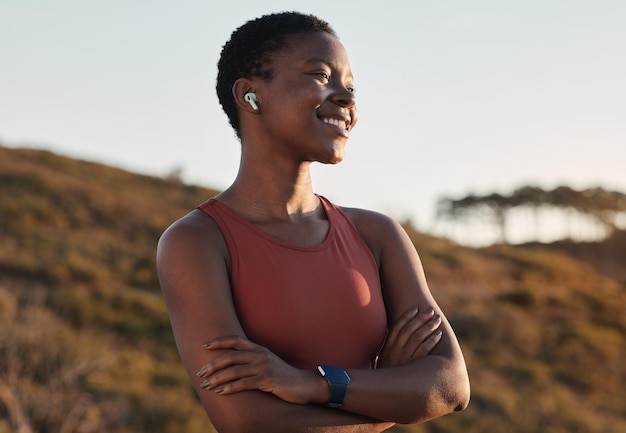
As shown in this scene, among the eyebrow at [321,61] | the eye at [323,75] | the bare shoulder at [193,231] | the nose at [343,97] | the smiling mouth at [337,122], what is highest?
the eyebrow at [321,61]

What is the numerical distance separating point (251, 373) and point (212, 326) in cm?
18

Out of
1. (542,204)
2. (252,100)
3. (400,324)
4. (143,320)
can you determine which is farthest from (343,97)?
(542,204)

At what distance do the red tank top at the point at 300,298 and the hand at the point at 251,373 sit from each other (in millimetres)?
108

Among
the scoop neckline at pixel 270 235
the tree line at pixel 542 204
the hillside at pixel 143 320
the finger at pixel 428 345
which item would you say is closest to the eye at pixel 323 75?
the scoop neckline at pixel 270 235

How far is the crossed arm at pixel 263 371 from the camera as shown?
2.62 metres

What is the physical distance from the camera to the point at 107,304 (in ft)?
95.5

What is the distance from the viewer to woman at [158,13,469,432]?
2.64 metres

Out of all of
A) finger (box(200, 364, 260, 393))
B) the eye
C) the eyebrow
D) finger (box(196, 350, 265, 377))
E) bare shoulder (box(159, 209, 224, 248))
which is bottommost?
finger (box(200, 364, 260, 393))

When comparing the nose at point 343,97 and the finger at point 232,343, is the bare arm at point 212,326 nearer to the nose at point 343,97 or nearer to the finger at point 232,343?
the finger at point 232,343

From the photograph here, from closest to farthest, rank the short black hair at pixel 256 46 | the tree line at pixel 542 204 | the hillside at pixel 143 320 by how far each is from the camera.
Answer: the short black hair at pixel 256 46
the hillside at pixel 143 320
the tree line at pixel 542 204

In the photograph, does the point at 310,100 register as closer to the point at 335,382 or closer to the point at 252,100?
the point at 252,100

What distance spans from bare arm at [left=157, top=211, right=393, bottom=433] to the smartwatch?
31 millimetres

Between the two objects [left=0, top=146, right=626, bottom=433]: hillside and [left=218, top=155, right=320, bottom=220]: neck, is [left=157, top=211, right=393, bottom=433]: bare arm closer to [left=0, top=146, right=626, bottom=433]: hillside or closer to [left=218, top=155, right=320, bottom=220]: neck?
[left=218, top=155, right=320, bottom=220]: neck

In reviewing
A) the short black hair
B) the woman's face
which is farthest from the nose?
the short black hair
